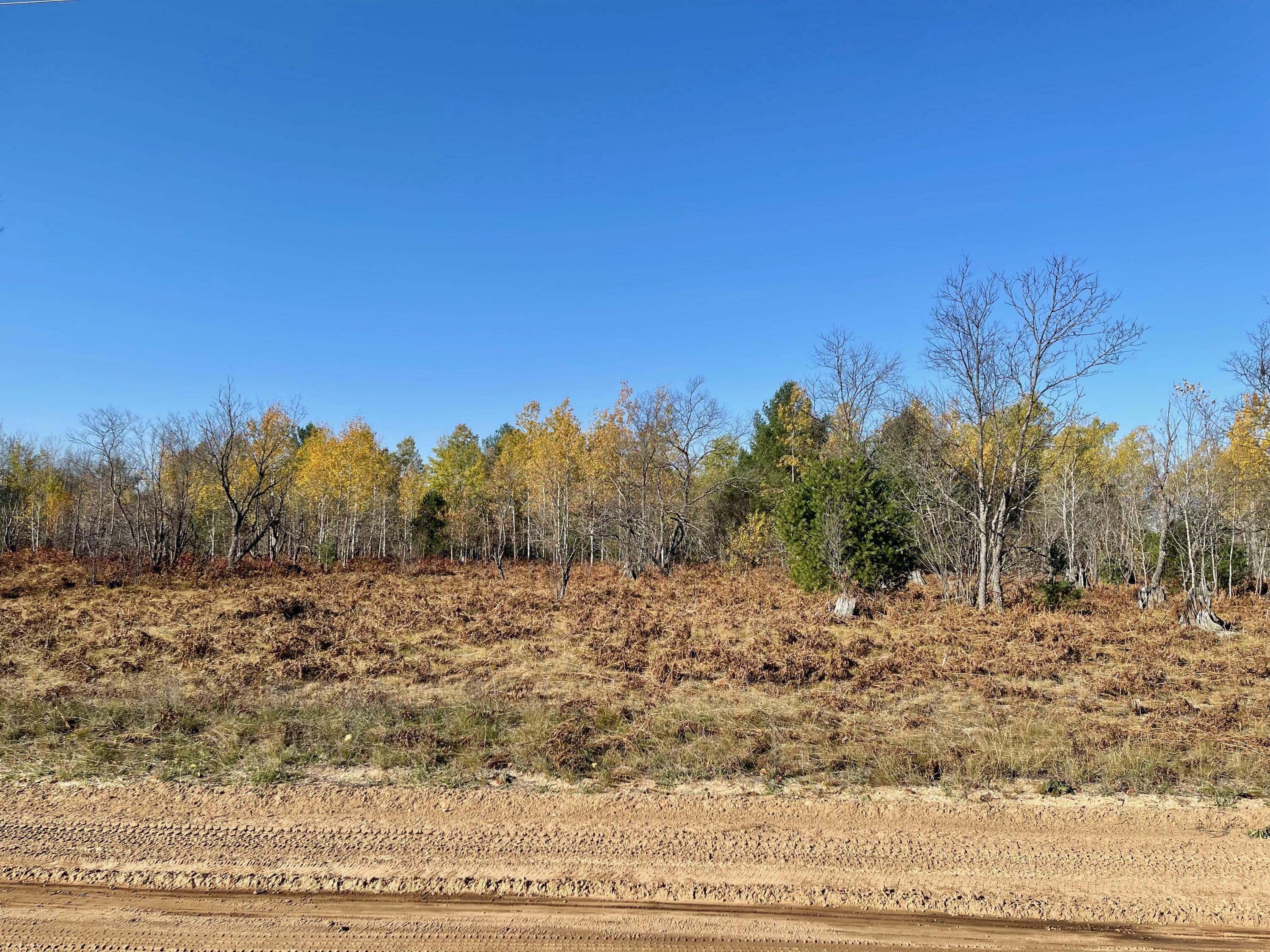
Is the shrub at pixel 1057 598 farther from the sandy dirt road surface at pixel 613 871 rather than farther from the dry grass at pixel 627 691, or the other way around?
the sandy dirt road surface at pixel 613 871

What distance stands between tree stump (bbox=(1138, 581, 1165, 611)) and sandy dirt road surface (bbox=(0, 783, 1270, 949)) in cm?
1493

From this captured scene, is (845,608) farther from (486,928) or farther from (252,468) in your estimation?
(252,468)

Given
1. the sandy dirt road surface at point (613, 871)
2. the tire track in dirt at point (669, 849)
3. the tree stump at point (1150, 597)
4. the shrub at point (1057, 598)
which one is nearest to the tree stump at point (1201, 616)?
the tree stump at point (1150, 597)

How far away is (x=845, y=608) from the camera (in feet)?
56.1

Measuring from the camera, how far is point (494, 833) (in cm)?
608

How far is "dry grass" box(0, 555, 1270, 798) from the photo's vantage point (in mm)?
7598

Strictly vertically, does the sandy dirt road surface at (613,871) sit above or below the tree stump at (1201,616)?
below

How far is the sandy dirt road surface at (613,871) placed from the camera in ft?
15.4

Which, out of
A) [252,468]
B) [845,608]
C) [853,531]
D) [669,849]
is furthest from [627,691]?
[252,468]

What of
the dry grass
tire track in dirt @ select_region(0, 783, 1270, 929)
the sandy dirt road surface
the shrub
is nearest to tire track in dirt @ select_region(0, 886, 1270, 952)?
the sandy dirt road surface

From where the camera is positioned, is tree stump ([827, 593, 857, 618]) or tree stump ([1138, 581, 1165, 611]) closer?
tree stump ([827, 593, 857, 618])

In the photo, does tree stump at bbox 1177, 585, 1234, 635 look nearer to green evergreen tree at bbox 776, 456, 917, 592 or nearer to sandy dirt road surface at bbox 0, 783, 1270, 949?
green evergreen tree at bbox 776, 456, 917, 592

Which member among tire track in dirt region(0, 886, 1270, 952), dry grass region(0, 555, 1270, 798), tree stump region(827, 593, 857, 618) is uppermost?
tree stump region(827, 593, 857, 618)

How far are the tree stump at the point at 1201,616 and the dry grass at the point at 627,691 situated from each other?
51cm
